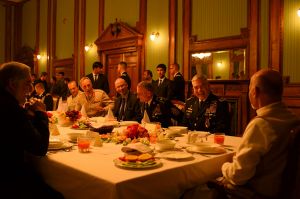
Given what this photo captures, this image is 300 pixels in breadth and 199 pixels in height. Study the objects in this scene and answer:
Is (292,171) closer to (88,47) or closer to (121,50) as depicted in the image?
(121,50)

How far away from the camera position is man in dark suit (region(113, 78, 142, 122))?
414cm

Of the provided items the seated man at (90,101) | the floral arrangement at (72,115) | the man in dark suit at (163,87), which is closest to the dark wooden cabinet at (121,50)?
the man in dark suit at (163,87)

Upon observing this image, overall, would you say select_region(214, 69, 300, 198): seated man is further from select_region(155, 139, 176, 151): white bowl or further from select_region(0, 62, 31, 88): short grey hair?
select_region(0, 62, 31, 88): short grey hair

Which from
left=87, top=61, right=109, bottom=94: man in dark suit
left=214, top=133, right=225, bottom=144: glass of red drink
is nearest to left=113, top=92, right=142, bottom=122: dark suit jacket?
left=214, top=133, right=225, bottom=144: glass of red drink

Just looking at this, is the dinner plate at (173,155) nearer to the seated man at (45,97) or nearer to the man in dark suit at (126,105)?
the man in dark suit at (126,105)

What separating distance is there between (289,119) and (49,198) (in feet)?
4.63

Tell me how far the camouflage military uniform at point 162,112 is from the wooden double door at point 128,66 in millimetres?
4216

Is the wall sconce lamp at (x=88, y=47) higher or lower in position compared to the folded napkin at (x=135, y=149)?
higher

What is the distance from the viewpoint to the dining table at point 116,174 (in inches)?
58.1

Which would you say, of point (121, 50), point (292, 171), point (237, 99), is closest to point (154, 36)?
point (121, 50)

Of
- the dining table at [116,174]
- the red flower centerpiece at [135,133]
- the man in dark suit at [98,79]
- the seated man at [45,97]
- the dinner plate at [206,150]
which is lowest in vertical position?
the dining table at [116,174]

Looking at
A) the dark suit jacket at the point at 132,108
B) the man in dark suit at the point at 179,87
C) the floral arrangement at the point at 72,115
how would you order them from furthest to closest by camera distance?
the man in dark suit at the point at 179,87, the dark suit jacket at the point at 132,108, the floral arrangement at the point at 72,115

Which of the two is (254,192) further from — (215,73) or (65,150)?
(215,73)

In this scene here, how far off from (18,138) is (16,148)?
0.21 ft
